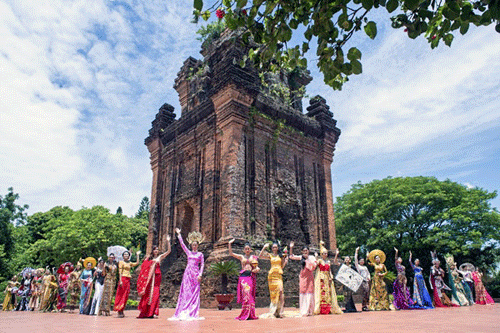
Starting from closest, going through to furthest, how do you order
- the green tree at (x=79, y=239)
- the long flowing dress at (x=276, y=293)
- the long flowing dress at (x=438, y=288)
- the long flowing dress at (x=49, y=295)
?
the long flowing dress at (x=276, y=293)
the long flowing dress at (x=49, y=295)
the long flowing dress at (x=438, y=288)
the green tree at (x=79, y=239)

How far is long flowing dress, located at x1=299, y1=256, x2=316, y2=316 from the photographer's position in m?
8.22

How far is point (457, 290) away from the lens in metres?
13.1

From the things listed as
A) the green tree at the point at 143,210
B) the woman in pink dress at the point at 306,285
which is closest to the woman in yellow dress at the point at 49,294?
the woman in pink dress at the point at 306,285

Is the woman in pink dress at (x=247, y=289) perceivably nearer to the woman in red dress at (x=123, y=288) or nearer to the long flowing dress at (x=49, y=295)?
the woman in red dress at (x=123, y=288)

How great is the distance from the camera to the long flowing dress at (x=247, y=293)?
7.29 meters

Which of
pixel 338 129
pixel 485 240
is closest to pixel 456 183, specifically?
pixel 485 240

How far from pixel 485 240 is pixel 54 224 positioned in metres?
30.1

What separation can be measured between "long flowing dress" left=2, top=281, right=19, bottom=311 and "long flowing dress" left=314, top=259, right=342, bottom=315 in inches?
519

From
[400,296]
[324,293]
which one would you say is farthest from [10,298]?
[400,296]

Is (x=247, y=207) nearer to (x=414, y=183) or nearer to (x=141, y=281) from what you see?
(x=141, y=281)

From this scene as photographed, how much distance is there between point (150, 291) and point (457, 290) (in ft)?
36.4

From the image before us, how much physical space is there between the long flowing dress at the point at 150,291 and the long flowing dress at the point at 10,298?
1048 cm

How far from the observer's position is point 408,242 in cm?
2338

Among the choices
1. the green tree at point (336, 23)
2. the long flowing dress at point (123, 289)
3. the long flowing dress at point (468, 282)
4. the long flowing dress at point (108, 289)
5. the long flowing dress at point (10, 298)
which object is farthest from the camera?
the long flowing dress at point (10, 298)
